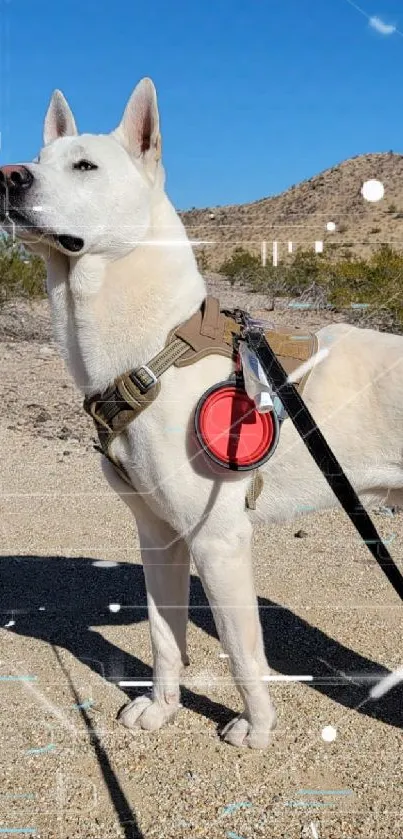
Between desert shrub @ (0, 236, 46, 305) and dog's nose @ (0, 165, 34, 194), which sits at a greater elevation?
dog's nose @ (0, 165, 34, 194)

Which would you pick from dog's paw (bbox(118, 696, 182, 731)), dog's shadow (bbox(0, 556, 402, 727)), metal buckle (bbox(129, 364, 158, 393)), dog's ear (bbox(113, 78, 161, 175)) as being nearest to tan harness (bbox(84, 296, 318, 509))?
metal buckle (bbox(129, 364, 158, 393))

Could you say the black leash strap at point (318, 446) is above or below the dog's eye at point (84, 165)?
below

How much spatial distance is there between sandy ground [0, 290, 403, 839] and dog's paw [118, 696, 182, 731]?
40mm

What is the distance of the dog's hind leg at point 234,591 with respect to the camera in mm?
2654

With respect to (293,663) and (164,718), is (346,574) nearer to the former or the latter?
(293,663)

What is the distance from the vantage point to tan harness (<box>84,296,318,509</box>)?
2580 millimetres

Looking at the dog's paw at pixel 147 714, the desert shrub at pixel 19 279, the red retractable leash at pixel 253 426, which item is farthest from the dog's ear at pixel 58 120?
the desert shrub at pixel 19 279

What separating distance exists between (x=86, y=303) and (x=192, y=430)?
50 cm

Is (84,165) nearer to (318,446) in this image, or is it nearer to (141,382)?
(141,382)

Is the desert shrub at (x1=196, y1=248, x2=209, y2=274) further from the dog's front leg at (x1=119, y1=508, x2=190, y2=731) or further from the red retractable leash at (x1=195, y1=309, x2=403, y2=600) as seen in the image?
the dog's front leg at (x1=119, y1=508, x2=190, y2=731)

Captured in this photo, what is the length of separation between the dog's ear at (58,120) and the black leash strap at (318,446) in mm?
939

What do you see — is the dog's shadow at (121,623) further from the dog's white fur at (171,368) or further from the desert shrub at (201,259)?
the desert shrub at (201,259)

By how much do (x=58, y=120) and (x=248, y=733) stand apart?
2208mm

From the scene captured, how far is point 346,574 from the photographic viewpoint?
4781 mm
